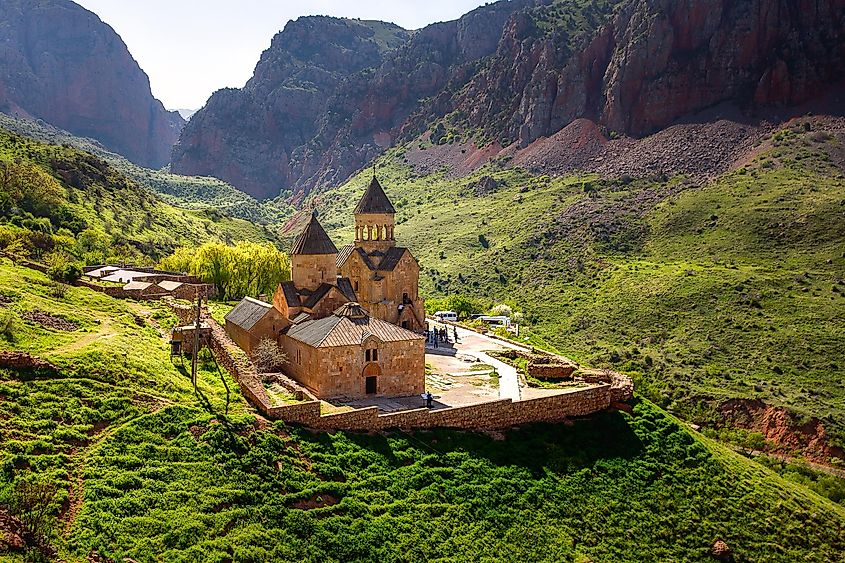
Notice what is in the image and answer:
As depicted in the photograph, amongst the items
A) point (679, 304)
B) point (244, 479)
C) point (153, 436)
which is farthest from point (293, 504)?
point (679, 304)

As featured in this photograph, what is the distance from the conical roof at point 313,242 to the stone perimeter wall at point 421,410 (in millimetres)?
7025

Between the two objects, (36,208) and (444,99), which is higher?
(444,99)

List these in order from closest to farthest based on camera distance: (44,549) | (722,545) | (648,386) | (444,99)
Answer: (44,549) < (722,545) < (648,386) < (444,99)

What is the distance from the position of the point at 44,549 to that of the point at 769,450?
46448 mm

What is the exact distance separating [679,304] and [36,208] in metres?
64.7

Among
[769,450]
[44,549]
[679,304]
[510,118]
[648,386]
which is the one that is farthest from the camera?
[510,118]

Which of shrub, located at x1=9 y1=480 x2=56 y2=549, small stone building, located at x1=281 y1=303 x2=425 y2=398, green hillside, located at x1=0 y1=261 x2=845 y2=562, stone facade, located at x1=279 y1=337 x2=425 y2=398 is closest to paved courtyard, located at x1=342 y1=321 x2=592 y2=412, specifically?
stone facade, located at x1=279 y1=337 x2=425 y2=398

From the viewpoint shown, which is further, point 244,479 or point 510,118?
point 510,118

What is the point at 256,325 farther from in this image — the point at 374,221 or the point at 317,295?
the point at 374,221

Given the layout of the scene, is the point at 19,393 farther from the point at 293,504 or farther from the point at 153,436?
the point at 293,504

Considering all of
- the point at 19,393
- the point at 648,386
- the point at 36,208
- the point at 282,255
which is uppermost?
the point at 36,208

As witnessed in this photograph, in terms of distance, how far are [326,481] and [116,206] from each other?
7502 centimetres

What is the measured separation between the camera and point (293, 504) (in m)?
21.0

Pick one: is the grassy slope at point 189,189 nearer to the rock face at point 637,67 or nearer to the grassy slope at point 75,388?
the rock face at point 637,67
